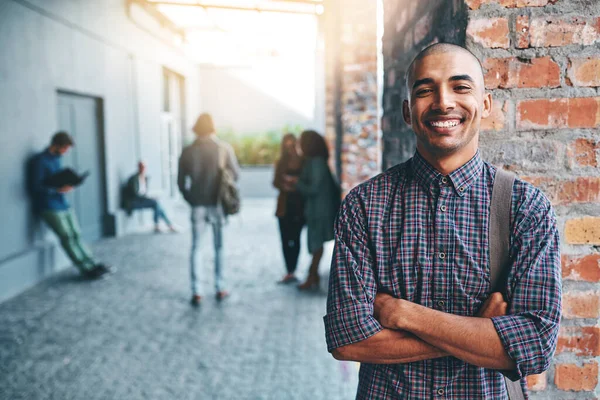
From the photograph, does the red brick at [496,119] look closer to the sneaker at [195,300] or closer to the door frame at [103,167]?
the sneaker at [195,300]

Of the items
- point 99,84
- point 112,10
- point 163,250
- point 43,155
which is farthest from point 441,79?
point 112,10

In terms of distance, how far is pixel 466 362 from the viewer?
1216 millimetres

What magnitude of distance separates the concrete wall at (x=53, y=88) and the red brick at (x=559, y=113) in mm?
5494

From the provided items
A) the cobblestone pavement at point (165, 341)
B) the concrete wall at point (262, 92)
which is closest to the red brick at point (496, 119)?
the cobblestone pavement at point (165, 341)

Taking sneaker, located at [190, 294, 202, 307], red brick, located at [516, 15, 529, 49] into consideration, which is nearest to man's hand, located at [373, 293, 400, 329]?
red brick, located at [516, 15, 529, 49]

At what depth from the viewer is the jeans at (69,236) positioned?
5.99 m

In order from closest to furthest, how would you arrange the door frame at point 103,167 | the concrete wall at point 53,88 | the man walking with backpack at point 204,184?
the man walking with backpack at point 204,184, the concrete wall at point 53,88, the door frame at point 103,167

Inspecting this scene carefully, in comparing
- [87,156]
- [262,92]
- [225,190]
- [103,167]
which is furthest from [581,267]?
[262,92]

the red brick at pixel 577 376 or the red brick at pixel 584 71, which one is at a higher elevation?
the red brick at pixel 584 71

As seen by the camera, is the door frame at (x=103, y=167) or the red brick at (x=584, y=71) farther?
the door frame at (x=103, y=167)

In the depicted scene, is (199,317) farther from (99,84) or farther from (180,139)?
(180,139)

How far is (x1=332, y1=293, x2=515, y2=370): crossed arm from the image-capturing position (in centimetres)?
115

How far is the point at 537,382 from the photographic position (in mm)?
1578

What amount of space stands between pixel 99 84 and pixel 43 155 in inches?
115
